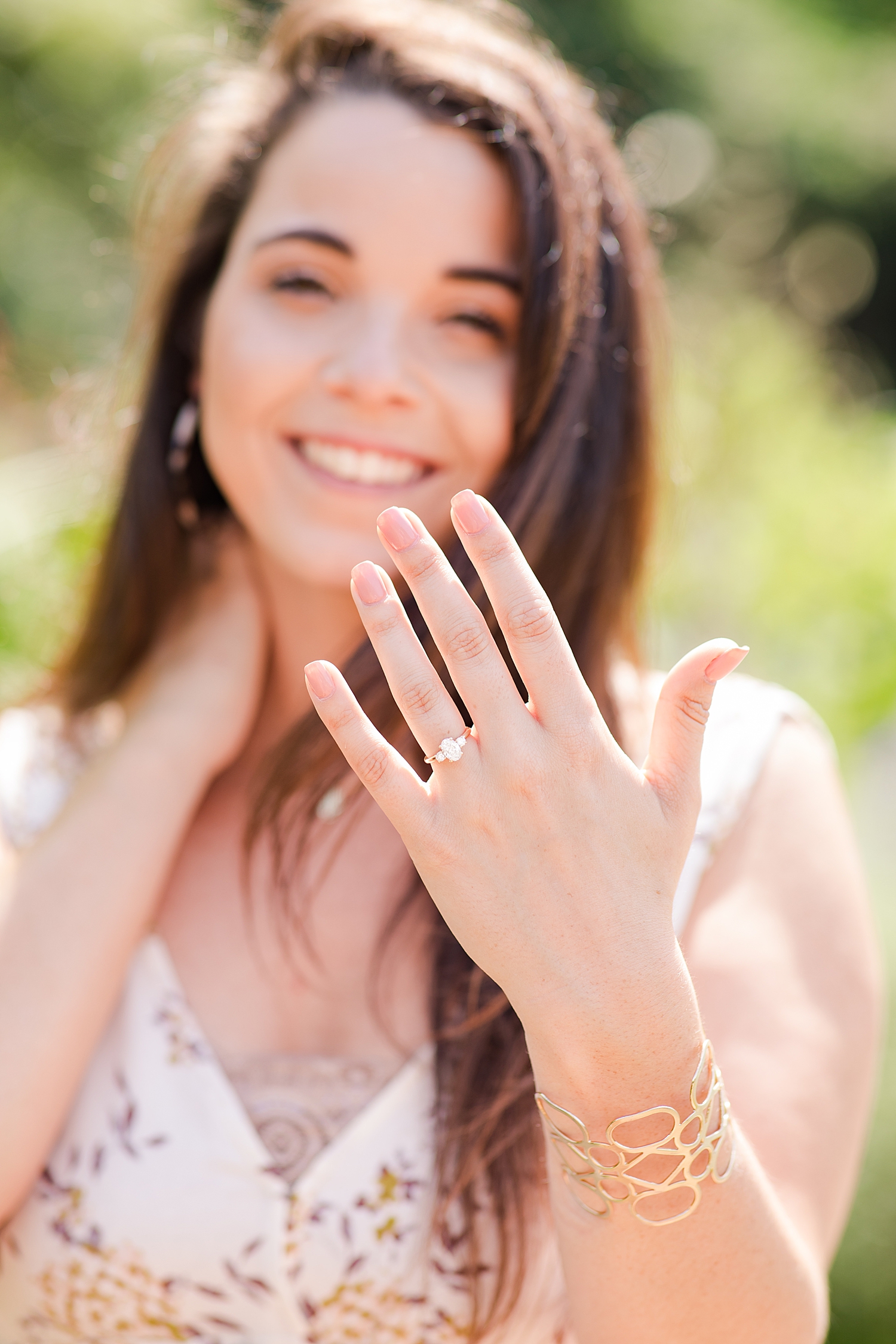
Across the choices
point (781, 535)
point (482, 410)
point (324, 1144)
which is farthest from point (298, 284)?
point (781, 535)

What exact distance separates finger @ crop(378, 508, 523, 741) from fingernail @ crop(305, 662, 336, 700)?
9 centimetres

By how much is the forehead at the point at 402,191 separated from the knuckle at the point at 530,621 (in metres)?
0.78

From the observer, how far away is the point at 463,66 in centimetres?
154

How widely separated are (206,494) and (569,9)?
10906 mm

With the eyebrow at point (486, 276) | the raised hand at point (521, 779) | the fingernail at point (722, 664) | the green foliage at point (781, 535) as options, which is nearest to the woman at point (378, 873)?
the eyebrow at point (486, 276)

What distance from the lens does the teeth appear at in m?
1.53

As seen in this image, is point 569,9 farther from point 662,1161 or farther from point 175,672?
point 662,1161

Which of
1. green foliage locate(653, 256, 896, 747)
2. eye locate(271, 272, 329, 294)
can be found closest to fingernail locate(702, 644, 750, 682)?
eye locate(271, 272, 329, 294)

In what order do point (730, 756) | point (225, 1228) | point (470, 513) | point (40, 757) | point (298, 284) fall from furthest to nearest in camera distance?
point (40, 757) → point (298, 284) → point (730, 756) → point (225, 1228) → point (470, 513)

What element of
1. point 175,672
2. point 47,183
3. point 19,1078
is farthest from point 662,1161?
point 47,183

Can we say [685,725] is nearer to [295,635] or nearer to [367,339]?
[367,339]

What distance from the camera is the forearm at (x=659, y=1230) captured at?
893 mm

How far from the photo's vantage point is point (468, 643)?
0.89 m

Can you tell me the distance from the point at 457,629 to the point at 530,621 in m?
0.06
